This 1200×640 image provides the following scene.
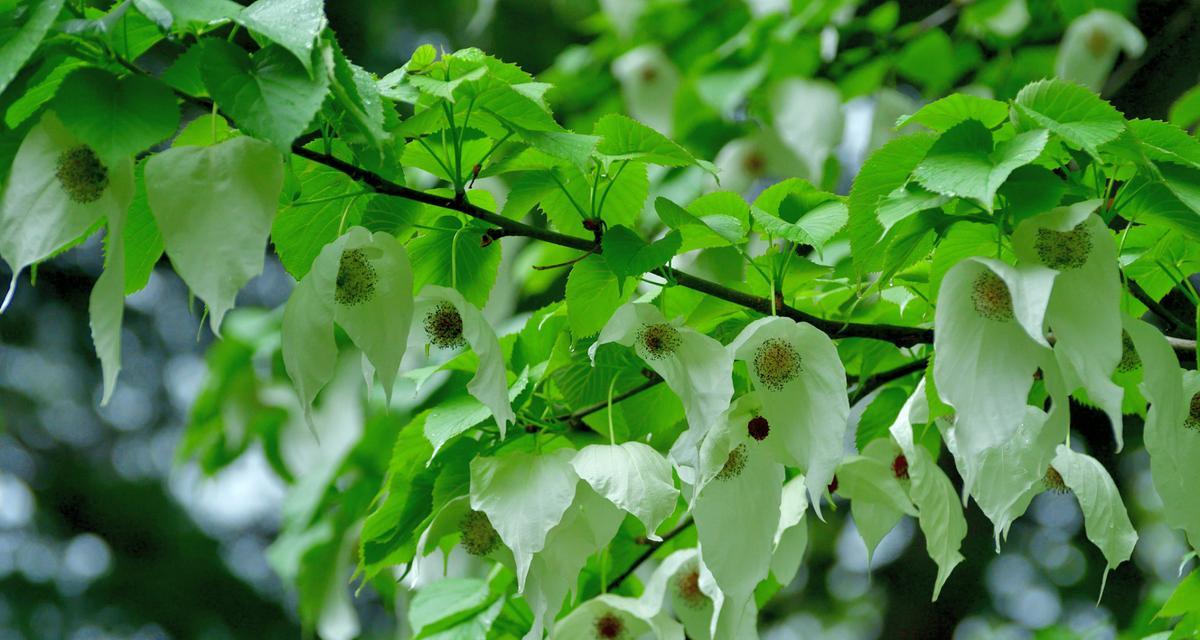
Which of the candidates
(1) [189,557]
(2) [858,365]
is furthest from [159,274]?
(2) [858,365]

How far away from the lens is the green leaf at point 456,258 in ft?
2.76

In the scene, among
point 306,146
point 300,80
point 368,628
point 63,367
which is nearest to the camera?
point 300,80

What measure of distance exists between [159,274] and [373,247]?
461 centimetres

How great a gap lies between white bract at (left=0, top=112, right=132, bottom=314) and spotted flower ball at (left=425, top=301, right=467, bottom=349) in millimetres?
224

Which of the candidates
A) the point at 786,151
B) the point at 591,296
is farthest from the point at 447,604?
the point at 786,151

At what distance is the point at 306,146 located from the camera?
732 millimetres

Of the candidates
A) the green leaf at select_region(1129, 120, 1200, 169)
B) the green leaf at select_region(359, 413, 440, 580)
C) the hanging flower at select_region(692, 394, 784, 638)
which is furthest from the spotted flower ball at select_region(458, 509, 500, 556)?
the green leaf at select_region(1129, 120, 1200, 169)

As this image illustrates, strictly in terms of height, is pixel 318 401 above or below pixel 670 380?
below

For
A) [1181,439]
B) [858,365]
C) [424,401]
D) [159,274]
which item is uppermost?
[1181,439]

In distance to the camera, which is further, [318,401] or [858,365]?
[318,401]

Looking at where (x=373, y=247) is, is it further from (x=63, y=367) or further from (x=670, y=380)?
(x=63, y=367)

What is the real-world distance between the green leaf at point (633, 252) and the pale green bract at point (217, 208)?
24 cm

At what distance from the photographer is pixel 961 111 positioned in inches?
28.9

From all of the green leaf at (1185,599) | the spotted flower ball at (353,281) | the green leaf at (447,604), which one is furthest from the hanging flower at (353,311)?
the green leaf at (1185,599)
